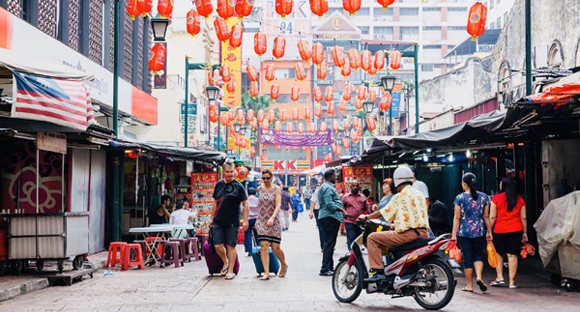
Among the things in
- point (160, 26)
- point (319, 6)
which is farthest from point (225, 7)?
point (160, 26)

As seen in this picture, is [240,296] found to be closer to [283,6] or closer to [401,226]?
[401,226]

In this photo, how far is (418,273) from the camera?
7910 mm

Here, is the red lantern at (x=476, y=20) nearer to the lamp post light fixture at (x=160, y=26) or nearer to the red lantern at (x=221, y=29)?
the red lantern at (x=221, y=29)

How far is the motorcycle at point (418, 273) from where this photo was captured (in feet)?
25.5

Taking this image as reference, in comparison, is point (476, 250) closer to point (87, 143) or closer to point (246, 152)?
point (87, 143)

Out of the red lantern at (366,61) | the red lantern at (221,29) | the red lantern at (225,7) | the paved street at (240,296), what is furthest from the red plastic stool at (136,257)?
the red lantern at (366,61)

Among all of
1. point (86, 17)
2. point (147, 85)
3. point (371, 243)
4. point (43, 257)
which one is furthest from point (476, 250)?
point (147, 85)

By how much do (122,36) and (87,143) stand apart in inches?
462

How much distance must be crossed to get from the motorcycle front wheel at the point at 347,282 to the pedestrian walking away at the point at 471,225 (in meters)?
1.89

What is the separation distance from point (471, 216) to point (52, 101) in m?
6.53

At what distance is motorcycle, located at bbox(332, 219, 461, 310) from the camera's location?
7785 millimetres

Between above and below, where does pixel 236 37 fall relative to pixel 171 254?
above

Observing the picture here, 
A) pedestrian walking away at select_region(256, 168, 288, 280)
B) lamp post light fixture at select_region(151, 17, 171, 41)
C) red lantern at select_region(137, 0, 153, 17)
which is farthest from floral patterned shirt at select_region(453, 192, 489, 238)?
lamp post light fixture at select_region(151, 17, 171, 41)

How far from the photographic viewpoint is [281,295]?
30.5 ft
